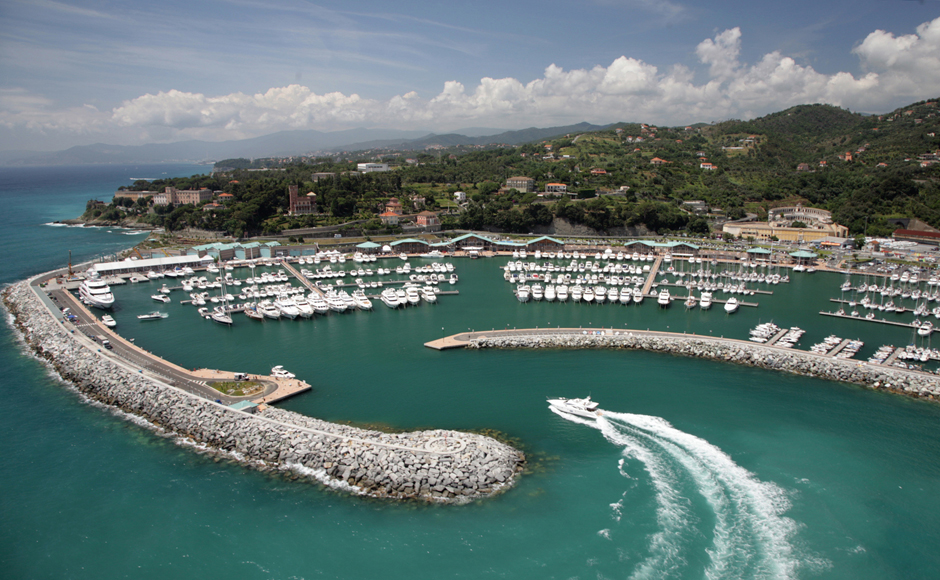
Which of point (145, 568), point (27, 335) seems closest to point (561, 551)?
point (145, 568)

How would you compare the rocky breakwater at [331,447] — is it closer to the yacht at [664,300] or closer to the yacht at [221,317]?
the yacht at [221,317]

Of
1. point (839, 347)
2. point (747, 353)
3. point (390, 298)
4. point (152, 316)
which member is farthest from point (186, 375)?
point (839, 347)

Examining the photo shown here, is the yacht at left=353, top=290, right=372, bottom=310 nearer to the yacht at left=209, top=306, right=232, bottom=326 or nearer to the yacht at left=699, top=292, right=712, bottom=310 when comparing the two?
the yacht at left=209, top=306, right=232, bottom=326

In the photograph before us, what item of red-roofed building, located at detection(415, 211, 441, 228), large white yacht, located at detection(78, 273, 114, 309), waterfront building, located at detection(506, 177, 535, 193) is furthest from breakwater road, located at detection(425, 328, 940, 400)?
waterfront building, located at detection(506, 177, 535, 193)

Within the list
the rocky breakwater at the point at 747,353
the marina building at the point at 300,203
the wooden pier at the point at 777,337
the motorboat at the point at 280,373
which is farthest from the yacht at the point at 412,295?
the marina building at the point at 300,203

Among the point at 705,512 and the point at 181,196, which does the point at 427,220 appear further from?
the point at 705,512

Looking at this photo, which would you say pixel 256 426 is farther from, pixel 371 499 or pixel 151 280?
pixel 151 280
